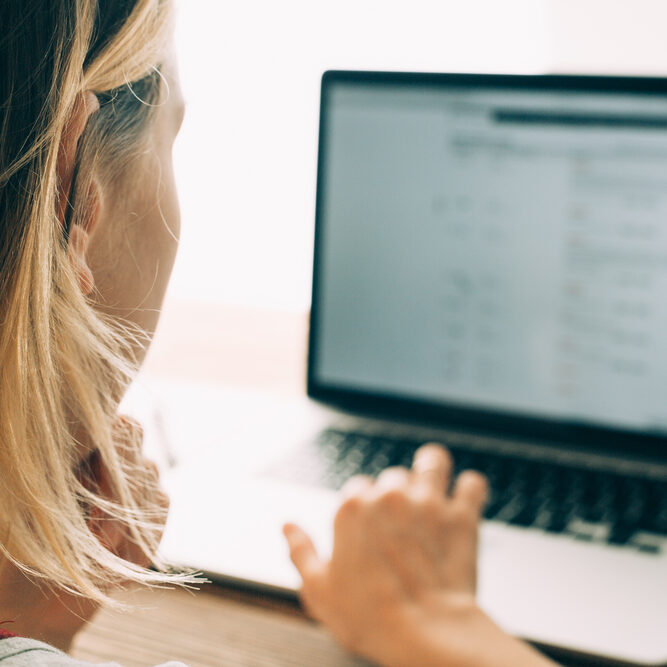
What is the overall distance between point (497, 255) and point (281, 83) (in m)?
0.74

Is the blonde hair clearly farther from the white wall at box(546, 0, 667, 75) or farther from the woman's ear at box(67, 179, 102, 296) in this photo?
the white wall at box(546, 0, 667, 75)

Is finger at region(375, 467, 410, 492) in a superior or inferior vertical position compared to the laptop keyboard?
superior

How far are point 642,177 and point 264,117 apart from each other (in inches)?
31.4

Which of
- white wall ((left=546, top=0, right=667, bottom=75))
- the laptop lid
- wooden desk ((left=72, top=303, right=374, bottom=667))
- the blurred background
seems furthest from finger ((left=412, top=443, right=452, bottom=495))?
white wall ((left=546, top=0, right=667, bottom=75))

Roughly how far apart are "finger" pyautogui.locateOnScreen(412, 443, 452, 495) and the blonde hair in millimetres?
204

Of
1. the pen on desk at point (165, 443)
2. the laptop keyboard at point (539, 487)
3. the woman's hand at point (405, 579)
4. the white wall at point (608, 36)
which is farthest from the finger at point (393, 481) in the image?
the white wall at point (608, 36)

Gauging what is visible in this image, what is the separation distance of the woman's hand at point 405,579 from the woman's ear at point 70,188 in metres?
0.23

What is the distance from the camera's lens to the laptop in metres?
0.67

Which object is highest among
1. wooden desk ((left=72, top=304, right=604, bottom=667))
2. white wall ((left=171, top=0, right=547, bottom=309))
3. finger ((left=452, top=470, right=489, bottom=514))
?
white wall ((left=171, top=0, right=547, bottom=309))

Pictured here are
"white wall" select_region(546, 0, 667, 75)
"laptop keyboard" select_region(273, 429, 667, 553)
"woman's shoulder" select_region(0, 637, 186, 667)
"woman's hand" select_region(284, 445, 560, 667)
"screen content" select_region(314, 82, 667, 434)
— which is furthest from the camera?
"white wall" select_region(546, 0, 667, 75)

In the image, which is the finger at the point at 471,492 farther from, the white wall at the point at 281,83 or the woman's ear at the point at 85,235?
the white wall at the point at 281,83

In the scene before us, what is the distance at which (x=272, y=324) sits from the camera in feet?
4.12

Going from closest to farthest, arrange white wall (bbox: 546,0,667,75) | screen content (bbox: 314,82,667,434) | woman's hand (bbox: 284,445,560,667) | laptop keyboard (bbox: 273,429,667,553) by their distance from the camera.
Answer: woman's hand (bbox: 284,445,560,667) → laptop keyboard (bbox: 273,429,667,553) → screen content (bbox: 314,82,667,434) → white wall (bbox: 546,0,667,75)

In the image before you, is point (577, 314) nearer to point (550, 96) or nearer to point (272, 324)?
point (550, 96)
